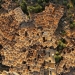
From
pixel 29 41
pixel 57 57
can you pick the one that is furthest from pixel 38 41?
pixel 57 57

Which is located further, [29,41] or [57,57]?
[29,41]

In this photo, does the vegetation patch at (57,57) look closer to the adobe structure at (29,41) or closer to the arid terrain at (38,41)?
the arid terrain at (38,41)

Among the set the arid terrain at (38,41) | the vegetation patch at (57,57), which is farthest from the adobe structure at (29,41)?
the vegetation patch at (57,57)

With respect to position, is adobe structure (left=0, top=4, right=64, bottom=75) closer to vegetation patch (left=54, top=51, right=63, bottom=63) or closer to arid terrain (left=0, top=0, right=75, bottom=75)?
arid terrain (left=0, top=0, right=75, bottom=75)

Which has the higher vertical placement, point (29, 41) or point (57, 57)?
point (29, 41)

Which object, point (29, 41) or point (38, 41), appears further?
point (29, 41)

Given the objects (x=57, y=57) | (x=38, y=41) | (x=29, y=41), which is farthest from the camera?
(x=29, y=41)

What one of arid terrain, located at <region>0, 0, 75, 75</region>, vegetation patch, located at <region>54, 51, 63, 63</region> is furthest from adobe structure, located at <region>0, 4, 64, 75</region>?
vegetation patch, located at <region>54, 51, 63, 63</region>

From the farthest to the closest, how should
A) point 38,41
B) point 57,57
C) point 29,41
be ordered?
1. point 29,41
2. point 38,41
3. point 57,57

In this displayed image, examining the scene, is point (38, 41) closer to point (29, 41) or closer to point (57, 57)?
point (29, 41)
